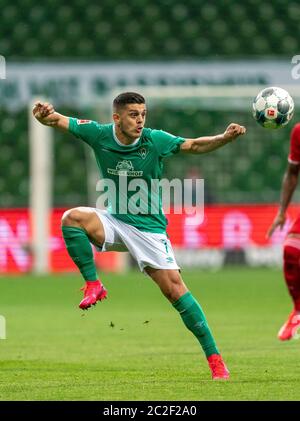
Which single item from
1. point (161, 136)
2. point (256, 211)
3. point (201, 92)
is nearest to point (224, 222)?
point (256, 211)

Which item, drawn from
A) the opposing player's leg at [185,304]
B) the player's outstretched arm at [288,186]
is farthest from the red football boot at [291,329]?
the opposing player's leg at [185,304]

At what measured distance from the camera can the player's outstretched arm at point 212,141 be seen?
7.02 meters

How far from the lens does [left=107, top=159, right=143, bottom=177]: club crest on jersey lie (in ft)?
24.4

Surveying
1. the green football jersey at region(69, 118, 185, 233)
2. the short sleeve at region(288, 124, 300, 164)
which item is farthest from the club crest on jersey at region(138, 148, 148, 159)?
the short sleeve at region(288, 124, 300, 164)

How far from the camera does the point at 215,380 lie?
710 centimetres

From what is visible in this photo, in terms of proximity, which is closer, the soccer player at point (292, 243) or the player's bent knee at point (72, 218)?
the player's bent knee at point (72, 218)

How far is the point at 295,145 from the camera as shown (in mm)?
8711

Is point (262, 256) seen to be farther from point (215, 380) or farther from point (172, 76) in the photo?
point (215, 380)

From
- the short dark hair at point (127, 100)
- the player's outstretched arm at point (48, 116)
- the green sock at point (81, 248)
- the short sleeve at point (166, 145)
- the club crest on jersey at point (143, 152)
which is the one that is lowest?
the green sock at point (81, 248)

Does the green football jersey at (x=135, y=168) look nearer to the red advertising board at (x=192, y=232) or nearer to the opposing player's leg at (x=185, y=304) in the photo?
the opposing player's leg at (x=185, y=304)

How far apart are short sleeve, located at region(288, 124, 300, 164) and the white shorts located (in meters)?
1.72

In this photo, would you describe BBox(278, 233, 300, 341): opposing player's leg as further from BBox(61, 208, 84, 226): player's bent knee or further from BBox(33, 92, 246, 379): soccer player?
BBox(61, 208, 84, 226): player's bent knee

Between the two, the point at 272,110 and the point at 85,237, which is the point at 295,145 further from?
the point at 85,237
